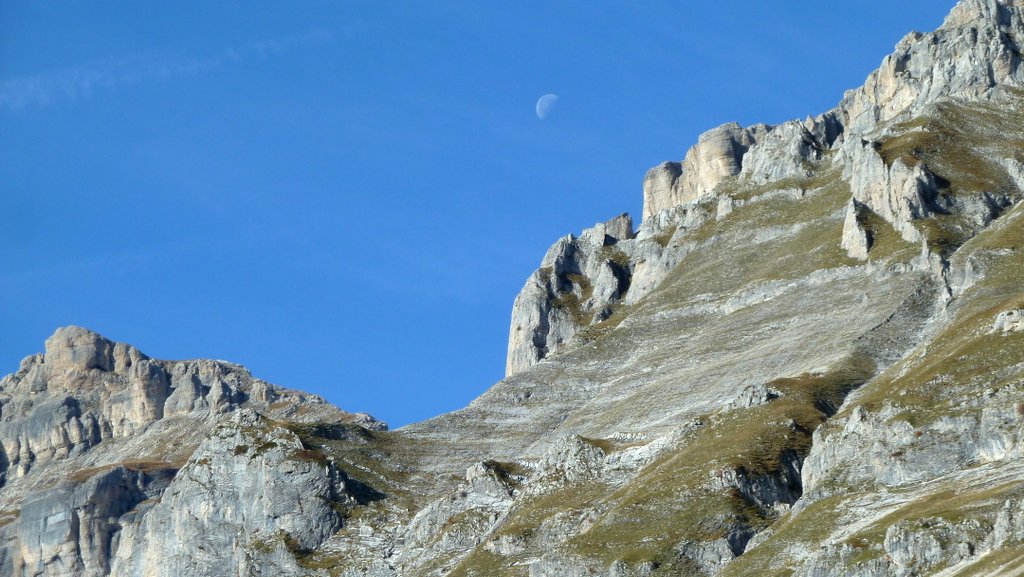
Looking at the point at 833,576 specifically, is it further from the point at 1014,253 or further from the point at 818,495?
the point at 1014,253

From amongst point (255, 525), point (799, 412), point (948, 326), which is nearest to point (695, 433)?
point (799, 412)

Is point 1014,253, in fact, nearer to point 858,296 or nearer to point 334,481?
point 858,296

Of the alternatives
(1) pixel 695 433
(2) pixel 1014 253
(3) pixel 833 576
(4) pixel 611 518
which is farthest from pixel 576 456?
(3) pixel 833 576

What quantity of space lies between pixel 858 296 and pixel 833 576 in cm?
8251

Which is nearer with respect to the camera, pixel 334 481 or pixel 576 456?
pixel 576 456

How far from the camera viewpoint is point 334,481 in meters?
195

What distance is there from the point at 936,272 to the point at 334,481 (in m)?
61.4

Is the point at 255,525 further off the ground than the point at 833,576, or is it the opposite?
the point at 255,525

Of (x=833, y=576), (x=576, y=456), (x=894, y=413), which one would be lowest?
(x=833, y=576)

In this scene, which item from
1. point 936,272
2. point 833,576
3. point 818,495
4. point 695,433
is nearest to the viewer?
point 833,576

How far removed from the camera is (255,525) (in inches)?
7721

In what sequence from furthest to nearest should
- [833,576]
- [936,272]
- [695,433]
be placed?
[936,272], [695,433], [833,576]

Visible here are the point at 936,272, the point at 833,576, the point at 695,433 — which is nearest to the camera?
the point at 833,576

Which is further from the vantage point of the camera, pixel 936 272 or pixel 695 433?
pixel 936 272
